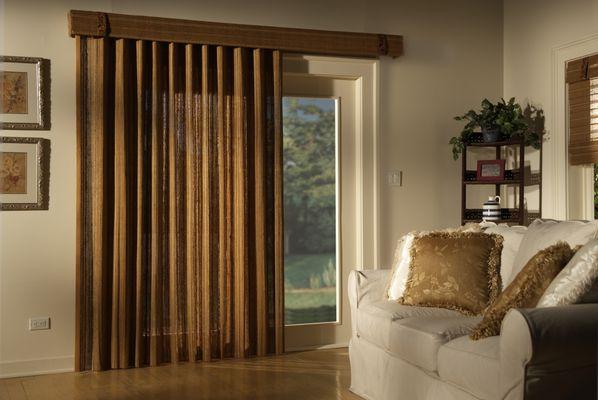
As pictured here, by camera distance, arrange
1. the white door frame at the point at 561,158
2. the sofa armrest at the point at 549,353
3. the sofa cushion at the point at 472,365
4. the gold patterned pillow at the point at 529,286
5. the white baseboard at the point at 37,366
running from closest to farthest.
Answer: the sofa armrest at the point at 549,353, the sofa cushion at the point at 472,365, the gold patterned pillow at the point at 529,286, the white baseboard at the point at 37,366, the white door frame at the point at 561,158

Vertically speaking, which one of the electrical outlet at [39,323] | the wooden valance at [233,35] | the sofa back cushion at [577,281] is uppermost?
the wooden valance at [233,35]

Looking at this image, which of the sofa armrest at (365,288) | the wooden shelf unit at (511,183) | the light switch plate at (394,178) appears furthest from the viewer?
the light switch plate at (394,178)

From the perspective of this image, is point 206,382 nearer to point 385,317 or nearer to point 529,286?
point 385,317

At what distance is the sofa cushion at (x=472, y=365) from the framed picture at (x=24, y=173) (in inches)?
111

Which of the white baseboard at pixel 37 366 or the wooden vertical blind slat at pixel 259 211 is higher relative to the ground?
the wooden vertical blind slat at pixel 259 211

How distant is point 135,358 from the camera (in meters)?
4.88

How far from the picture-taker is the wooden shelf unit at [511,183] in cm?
553

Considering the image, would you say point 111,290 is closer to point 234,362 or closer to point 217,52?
point 234,362

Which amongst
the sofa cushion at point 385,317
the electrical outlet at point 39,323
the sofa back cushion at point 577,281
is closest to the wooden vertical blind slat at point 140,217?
the electrical outlet at point 39,323

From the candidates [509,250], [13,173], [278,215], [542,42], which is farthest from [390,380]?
[542,42]

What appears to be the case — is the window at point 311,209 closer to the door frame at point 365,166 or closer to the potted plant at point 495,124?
the door frame at point 365,166

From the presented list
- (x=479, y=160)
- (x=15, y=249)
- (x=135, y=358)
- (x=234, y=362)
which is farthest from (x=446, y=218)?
(x=15, y=249)

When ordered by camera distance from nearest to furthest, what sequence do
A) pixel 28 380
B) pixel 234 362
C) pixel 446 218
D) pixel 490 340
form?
pixel 490 340 < pixel 28 380 < pixel 234 362 < pixel 446 218

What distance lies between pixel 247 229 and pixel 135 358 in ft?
3.71
